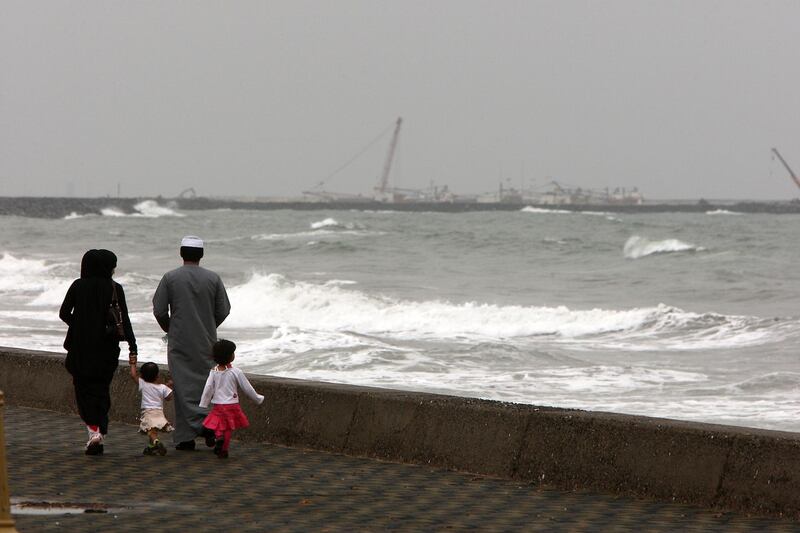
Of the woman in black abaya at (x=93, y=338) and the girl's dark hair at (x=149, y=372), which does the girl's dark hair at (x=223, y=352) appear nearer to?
the woman in black abaya at (x=93, y=338)

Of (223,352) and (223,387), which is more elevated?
(223,352)

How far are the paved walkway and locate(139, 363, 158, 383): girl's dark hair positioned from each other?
444 mm

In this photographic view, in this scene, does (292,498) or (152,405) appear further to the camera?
(152,405)

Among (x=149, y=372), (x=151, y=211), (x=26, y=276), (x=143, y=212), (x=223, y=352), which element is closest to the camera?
(x=223, y=352)

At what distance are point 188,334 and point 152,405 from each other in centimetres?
52

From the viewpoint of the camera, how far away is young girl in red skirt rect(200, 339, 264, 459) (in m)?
7.99

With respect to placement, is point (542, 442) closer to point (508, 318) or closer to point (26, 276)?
point (508, 318)

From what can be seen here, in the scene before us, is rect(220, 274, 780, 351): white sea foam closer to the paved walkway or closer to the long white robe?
the long white robe

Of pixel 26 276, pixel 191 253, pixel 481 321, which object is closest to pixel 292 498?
pixel 191 253

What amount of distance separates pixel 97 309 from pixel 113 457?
89 centimetres

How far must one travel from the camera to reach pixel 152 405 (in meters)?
8.33

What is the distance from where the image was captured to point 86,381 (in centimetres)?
812

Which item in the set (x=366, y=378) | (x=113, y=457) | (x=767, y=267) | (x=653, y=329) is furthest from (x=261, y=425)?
(x=767, y=267)

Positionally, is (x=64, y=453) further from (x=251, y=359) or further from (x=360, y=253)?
(x=360, y=253)
